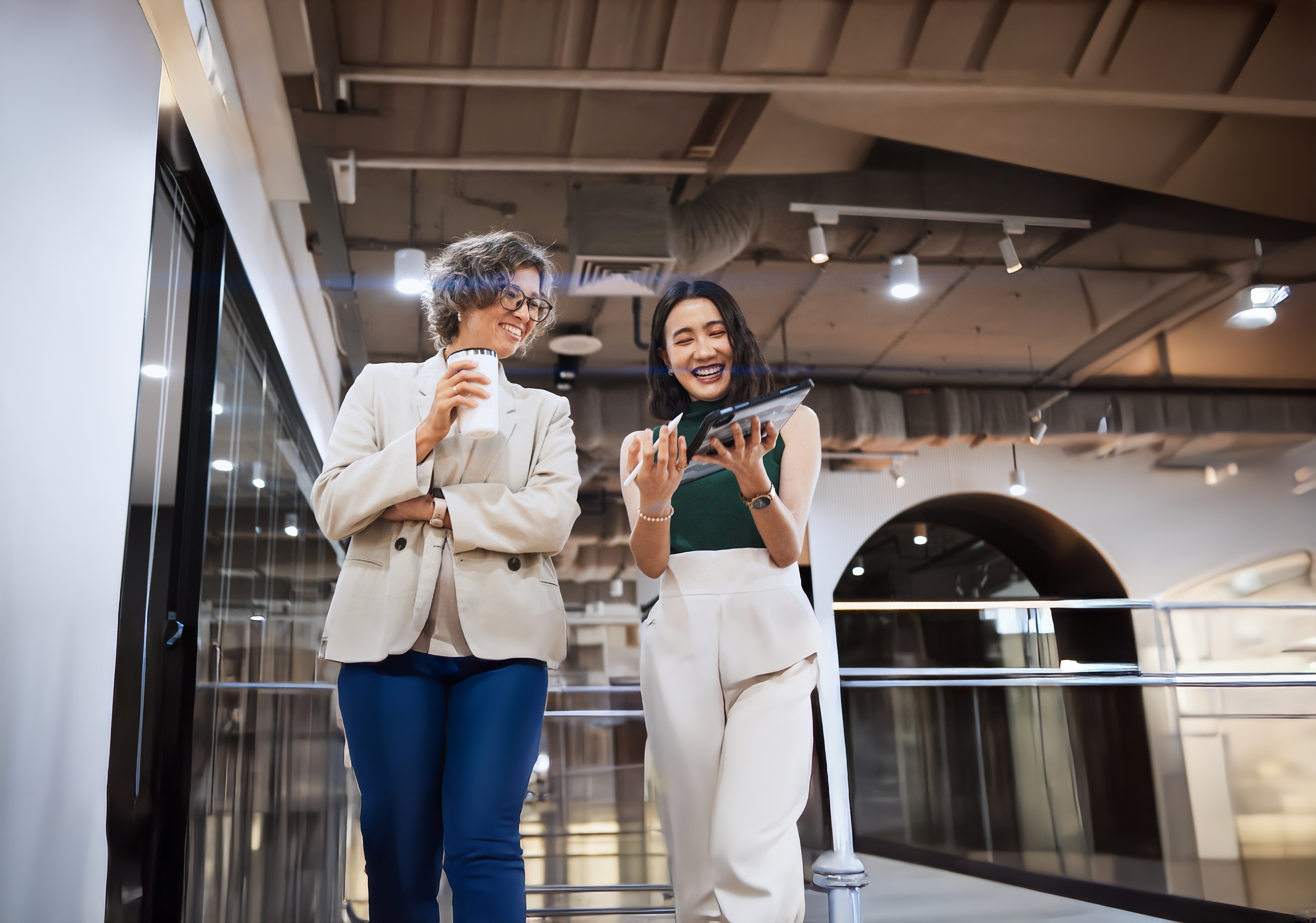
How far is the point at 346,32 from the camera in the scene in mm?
3316

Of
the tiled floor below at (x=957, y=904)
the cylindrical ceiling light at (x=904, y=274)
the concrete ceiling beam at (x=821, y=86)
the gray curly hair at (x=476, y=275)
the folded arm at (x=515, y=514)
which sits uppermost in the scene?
the cylindrical ceiling light at (x=904, y=274)

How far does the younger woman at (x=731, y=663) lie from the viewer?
4.52 feet

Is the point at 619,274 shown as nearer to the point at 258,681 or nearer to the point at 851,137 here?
the point at 851,137

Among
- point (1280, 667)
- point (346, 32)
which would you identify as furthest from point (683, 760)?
point (1280, 667)

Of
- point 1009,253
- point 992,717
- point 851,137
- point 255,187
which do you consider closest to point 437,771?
point 255,187

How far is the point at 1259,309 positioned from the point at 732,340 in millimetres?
5758

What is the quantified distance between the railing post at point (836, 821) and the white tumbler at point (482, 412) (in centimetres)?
81

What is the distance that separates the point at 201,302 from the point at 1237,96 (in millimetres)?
3505

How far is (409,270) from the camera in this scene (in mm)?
4559

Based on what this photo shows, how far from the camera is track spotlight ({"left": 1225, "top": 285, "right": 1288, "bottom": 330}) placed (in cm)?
591

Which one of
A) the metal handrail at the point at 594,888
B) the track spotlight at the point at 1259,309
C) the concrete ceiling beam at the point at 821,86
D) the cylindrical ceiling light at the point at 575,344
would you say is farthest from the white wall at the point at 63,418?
the track spotlight at the point at 1259,309

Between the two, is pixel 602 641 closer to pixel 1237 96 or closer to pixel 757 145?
pixel 757 145

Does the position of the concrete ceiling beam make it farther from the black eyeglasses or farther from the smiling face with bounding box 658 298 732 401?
the black eyeglasses

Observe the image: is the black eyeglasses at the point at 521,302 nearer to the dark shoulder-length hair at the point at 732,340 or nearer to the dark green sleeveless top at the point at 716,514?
the dark shoulder-length hair at the point at 732,340
